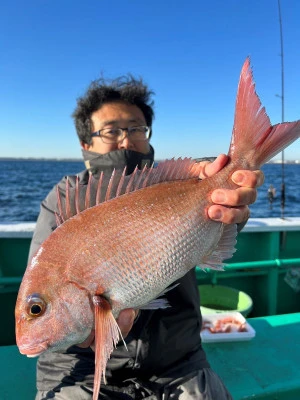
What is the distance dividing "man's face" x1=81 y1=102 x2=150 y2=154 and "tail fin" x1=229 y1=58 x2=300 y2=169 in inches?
56.9

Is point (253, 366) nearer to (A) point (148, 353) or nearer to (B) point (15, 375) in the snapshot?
(A) point (148, 353)

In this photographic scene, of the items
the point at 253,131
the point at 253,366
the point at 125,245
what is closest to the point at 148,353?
the point at 125,245

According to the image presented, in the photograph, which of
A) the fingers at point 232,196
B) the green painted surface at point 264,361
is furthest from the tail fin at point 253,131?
the green painted surface at point 264,361

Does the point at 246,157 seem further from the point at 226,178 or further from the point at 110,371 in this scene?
the point at 110,371

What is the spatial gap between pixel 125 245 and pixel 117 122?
1.72m

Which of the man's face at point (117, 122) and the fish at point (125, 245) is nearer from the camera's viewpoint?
the fish at point (125, 245)

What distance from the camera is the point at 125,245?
1.63m

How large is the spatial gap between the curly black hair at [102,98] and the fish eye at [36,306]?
A: 1.93 metres

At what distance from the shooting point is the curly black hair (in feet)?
10.5

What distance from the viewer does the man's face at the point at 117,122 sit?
3057mm

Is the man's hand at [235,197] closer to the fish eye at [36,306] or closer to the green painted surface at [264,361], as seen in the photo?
the fish eye at [36,306]

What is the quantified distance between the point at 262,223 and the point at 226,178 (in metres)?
3.48

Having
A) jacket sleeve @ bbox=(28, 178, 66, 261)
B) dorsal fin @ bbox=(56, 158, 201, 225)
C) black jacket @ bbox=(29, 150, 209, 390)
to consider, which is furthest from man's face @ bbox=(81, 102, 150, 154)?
dorsal fin @ bbox=(56, 158, 201, 225)

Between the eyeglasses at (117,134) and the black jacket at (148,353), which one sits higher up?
the eyeglasses at (117,134)
